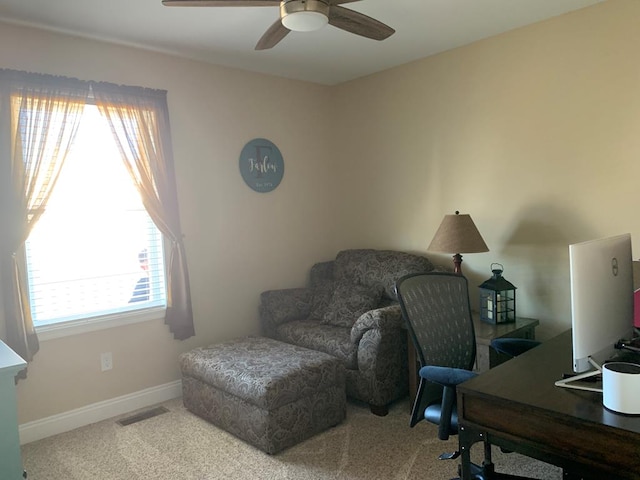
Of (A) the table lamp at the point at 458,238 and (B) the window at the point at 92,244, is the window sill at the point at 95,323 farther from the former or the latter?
(A) the table lamp at the point at 458,238

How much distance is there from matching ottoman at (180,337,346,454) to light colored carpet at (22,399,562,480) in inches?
3.4

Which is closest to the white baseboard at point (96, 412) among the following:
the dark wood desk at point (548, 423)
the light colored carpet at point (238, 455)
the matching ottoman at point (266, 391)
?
the light colored carpet at point (238, 455)

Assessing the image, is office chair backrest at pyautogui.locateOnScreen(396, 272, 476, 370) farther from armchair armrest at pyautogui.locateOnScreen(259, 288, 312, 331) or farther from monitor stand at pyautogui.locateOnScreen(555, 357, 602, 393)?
armchair armrest at pyautogui.locateOnScreen(259, 288, 312, 331)

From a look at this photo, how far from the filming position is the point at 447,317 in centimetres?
244

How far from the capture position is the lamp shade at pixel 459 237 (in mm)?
3352

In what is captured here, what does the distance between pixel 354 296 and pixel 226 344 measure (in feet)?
3.43

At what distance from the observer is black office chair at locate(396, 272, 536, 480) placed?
207 cm

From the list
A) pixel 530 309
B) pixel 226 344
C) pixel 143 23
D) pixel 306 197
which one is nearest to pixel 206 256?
pixel 226 344

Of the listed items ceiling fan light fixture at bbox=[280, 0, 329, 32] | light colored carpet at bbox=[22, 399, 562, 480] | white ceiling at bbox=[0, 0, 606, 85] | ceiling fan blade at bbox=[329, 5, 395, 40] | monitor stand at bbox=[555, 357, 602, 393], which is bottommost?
light colored carpet at bbox=[22, 399, 562, 480]

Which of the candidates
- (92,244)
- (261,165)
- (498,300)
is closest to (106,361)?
(92,244)

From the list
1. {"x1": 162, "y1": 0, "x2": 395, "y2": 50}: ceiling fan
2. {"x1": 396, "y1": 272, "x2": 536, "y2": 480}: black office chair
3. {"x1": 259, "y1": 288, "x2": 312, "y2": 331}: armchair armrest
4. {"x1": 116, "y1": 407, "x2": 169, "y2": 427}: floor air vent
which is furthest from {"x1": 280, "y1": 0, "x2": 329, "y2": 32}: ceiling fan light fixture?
{"x1": 116, "y1": 407, "x2": 169, "y2": 427}: floor air vent

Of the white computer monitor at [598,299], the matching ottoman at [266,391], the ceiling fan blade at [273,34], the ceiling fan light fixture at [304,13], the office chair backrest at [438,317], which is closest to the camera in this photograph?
the white computer monitor at [598,299]

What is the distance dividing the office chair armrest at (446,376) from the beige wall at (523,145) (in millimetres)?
1711

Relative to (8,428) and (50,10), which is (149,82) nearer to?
(50,10)
